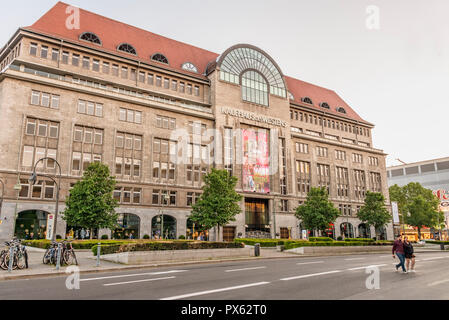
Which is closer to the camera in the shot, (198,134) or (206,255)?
(206,255)

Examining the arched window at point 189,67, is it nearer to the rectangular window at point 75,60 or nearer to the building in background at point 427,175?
the rectangular window at point 75,60

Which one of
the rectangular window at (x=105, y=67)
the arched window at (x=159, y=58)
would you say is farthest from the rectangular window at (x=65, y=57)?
the arched window at (x=159, y=58)

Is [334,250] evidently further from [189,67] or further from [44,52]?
[44,52]

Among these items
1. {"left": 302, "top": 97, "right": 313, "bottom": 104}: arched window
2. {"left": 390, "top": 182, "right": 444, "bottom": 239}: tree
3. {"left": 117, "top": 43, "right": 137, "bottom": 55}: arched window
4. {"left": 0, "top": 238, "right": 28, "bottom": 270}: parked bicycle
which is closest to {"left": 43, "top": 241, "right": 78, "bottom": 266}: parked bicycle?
{"left": 0, "top": 238, "right": 28, "bottom": 270}: parked bicycle

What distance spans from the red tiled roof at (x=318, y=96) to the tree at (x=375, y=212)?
20916 millimetres

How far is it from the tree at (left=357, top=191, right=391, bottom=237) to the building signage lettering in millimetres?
19532

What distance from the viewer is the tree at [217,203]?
38.3 m

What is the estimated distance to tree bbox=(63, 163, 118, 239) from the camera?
105 feet

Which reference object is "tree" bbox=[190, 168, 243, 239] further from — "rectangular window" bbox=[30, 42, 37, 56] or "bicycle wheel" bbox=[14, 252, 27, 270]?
"rectangular window" bbox=[30, 42, 37, 56]

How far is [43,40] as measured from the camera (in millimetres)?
41719
